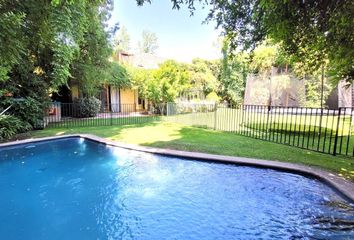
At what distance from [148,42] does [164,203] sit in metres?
47.6

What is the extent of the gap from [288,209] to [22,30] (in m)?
7.70

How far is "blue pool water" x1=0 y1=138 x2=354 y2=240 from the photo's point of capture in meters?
3.89

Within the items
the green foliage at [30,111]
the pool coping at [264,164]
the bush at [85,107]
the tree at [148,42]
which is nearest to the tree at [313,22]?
the pool coping at [264,164]

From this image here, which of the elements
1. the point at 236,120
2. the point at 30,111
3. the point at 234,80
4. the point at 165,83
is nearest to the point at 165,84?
the point at 165,83

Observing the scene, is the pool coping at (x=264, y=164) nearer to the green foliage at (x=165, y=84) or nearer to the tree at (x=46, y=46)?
the tree at (x=46, y=46)

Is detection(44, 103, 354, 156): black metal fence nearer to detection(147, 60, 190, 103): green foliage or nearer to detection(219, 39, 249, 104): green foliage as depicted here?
detection(147, 60, 190, 103): green foliage

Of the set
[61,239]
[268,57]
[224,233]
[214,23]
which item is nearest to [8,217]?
[61,239]

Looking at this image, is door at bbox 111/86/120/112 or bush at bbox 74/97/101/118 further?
door at bbox 111/86/120/112

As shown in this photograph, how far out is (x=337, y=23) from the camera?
11.8ft

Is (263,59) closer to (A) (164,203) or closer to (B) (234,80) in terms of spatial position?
(B) (234,80)

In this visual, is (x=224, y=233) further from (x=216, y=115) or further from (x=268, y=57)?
(x=268, y=57)

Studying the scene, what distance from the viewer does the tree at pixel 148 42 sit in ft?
161

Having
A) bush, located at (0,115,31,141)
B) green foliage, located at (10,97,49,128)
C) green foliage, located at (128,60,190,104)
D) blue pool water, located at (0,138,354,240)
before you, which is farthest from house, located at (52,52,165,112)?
blue pool water, located at (0,138,354,240)

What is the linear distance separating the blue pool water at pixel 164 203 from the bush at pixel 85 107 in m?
10.00
